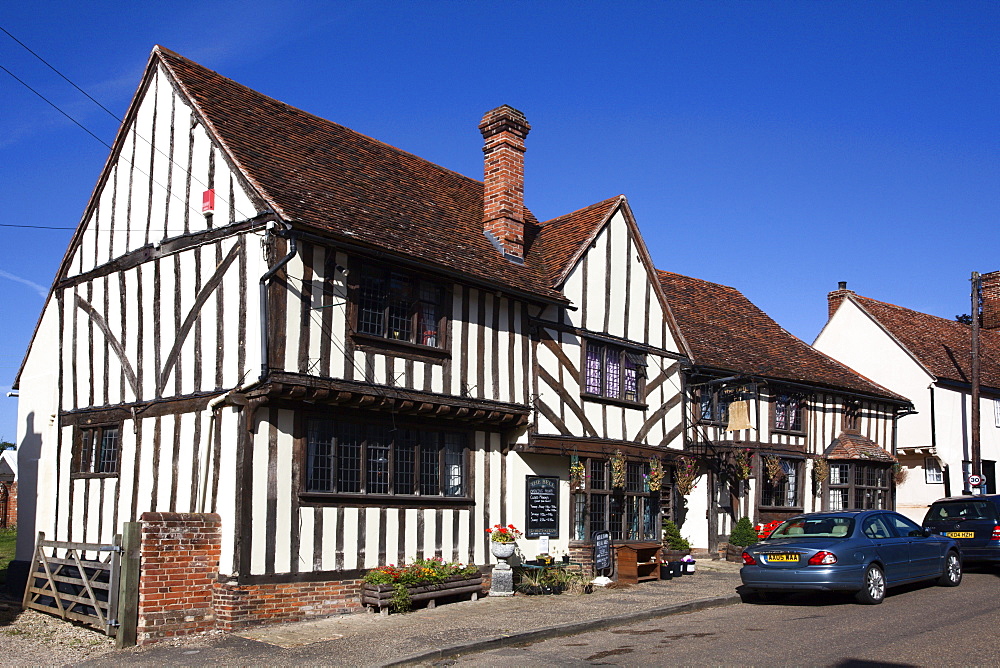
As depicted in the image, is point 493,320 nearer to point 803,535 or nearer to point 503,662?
point 803,535

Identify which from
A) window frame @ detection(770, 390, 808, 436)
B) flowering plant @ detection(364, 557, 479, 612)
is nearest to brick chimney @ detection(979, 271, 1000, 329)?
window frame @ detection(770, 390, 808, 436)

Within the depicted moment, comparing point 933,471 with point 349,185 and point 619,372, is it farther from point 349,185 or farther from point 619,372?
point 349,185

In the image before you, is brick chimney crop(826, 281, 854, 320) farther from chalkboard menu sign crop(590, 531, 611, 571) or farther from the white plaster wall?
chalkboard menu sign crop(590, 531, 611, 571)

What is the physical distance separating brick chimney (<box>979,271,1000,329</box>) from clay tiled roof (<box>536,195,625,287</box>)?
2135 centimetres

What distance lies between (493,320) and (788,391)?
1054 cm

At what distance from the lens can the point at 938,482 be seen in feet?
91.9

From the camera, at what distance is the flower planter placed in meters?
13.3

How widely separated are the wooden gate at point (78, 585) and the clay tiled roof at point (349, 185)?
5.17 m

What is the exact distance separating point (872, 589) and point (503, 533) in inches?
223

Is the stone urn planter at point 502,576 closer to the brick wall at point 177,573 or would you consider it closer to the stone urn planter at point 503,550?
the stone urn planter at point 503,550

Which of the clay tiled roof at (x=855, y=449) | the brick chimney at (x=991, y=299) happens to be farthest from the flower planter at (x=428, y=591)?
the brick chimney at (x=991, y=299)

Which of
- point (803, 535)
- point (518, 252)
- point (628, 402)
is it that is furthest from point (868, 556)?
point (518, 252)

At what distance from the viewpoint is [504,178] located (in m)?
18.1

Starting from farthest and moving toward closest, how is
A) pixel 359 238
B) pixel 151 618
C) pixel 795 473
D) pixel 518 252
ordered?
pixel 795 473
pixel 518 252
pixel 359 238
pixel 151 618
